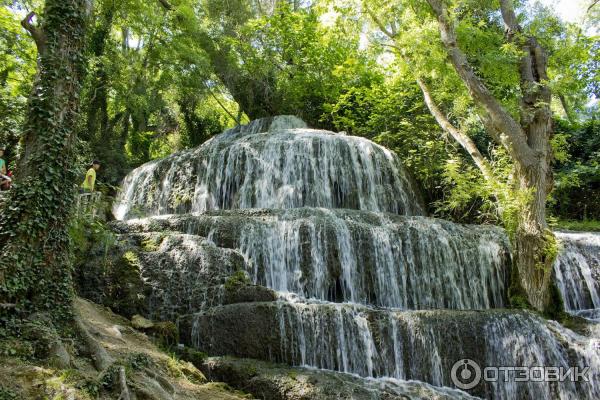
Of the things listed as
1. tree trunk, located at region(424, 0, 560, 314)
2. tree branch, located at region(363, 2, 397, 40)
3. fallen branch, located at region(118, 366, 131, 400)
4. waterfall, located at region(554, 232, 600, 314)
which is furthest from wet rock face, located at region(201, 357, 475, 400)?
tree branch, located at region(363, 2, 397, 40)

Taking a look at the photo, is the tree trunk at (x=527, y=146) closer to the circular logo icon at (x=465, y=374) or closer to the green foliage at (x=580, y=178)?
the circular logo icon at (x=465, y=374)

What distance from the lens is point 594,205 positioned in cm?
1566

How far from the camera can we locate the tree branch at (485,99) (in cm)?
959

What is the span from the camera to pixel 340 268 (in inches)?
355

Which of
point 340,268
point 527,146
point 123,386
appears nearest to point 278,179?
point 340,268

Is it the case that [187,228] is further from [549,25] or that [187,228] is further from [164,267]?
[549,25]

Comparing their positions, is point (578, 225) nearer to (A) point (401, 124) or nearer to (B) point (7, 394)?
(A) point (401, 124)

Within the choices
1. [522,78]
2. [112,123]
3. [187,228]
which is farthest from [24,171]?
[112,123]

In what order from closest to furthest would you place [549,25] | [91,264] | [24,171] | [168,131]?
[24,171] < [91,264] < [549,25] < [168,131]

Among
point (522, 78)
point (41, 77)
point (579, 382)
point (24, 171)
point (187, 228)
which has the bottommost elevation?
point (579, 382)

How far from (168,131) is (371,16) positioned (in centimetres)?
1484

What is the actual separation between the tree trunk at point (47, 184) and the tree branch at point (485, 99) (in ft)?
24.6

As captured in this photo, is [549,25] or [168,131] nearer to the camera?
[549,25]

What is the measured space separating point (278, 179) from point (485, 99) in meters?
5.99
